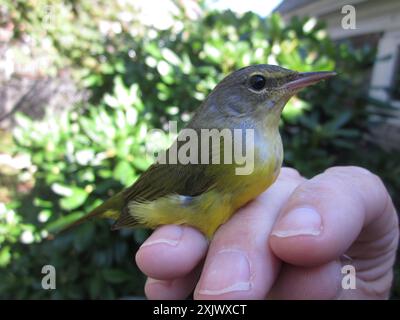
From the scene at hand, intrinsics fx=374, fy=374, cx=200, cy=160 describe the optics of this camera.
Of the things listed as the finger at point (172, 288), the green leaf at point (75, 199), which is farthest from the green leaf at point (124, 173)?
the finger at point (172, 288)

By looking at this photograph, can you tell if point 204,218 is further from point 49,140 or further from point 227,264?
point 49,140

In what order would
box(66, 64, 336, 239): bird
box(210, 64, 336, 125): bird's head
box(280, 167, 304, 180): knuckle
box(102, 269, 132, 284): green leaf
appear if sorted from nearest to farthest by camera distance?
box(66, 64, 336, 239): bird
box(210, 64, 336, 125): bird's head
box(280, 167, 304, 180): knuckle
box(102, 269, 132, 284): green leaf

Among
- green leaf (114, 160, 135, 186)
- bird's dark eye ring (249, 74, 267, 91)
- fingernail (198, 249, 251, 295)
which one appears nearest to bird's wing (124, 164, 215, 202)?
fingernail (198, 249, 251, 295)

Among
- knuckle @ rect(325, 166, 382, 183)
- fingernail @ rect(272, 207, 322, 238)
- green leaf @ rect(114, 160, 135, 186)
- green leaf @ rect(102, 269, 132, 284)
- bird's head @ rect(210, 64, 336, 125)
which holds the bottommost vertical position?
green leaf @ rect(102, 269, 132, 284)

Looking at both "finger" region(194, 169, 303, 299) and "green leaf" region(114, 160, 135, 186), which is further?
"green leaf" region(114, 160, 135, 186)

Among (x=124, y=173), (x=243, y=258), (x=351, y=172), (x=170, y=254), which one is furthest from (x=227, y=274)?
(x=124, y=173)

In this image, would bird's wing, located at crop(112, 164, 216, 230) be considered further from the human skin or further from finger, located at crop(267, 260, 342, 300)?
finger, located at crop(267, 260, 342, 300)

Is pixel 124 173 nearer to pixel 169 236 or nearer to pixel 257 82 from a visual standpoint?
pixel 169 236
